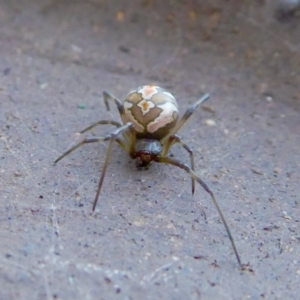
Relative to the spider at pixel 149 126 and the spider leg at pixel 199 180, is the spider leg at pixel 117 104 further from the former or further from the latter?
the spider leg at pixel 199 180

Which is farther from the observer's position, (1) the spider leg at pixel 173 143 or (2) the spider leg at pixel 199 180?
(1) the spider leg at pixel 173 143

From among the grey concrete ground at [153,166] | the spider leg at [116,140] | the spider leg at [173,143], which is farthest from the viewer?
the spider leg at [173,143]

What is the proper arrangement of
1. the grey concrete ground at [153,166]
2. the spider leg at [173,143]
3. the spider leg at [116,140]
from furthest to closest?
the spider leg at [173,143] → the spider leg at [116,140] → the grey concrete ground at [153,166]

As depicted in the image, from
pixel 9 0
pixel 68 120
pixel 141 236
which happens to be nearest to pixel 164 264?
pixel 141 236

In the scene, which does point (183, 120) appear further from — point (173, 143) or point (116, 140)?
point (116, 140)

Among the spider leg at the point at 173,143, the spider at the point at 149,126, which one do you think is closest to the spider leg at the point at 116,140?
the spider at the point at 149,126

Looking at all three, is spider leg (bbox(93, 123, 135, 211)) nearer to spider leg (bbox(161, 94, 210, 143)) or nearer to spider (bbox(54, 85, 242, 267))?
spider (bbox(54, 85, 242, 267))
